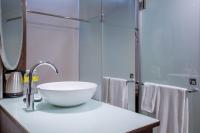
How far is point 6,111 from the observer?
1.11 meters

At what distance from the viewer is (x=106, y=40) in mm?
1918

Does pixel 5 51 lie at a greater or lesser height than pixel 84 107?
greater

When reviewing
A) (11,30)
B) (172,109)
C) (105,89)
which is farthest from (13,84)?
(172,109)

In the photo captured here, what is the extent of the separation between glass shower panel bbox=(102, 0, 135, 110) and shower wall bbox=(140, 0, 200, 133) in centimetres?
14

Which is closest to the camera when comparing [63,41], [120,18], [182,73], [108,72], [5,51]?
[182,73]

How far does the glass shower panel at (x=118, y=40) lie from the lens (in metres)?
1.68

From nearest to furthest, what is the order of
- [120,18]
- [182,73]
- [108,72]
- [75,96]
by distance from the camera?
[75,96]
[182,73]
[120,18]
[108,72]

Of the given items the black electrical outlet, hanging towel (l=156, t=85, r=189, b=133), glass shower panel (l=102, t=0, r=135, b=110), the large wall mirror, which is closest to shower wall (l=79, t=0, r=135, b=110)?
glass shower panel (l=102, t=0, r=135, b=110)

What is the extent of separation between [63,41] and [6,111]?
1127mm

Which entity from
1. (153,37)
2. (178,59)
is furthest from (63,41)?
(178,59)

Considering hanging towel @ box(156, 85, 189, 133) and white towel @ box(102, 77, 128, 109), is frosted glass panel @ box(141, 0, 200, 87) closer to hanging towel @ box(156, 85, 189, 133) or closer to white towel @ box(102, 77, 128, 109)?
hanging towel @ box(156, 85, 189, 133)

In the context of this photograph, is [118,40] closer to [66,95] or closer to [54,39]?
[54,39]

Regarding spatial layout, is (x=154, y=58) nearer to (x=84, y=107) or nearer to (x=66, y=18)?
(x=84, y=107)

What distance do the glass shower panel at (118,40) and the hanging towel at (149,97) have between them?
0.51 feet
